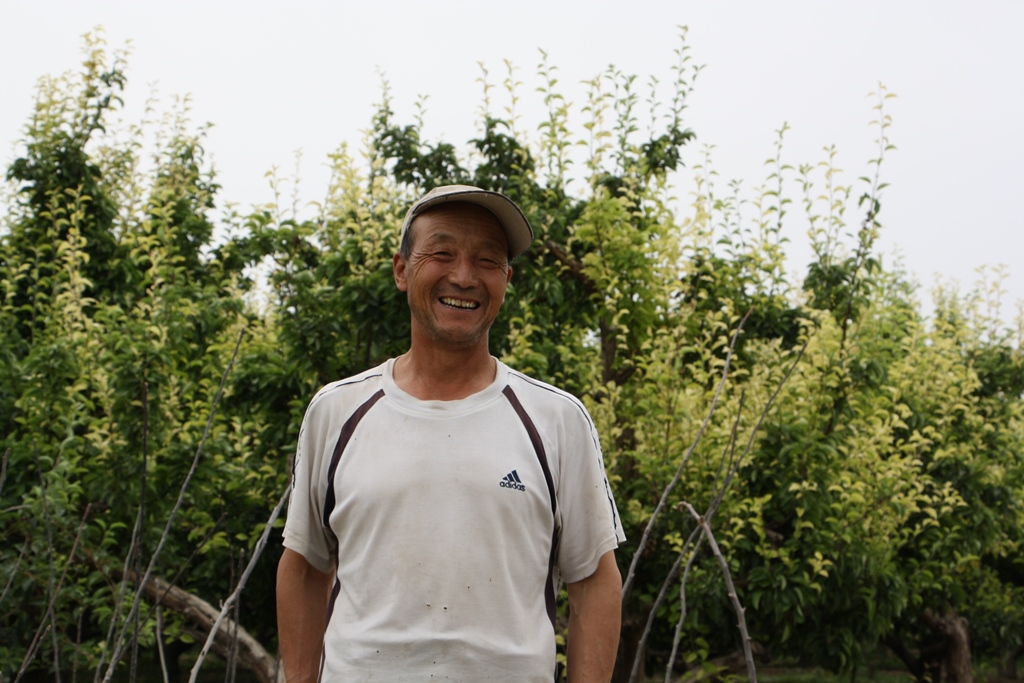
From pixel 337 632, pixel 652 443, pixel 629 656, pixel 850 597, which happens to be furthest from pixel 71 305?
pixel 337 632

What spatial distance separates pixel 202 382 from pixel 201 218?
2.43 m

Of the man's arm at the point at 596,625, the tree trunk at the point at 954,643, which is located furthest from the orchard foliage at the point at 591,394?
the man's arm at the point at 596,625

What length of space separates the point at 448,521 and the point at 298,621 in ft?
1.26

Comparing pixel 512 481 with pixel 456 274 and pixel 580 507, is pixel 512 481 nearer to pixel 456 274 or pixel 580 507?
pixel 580 507

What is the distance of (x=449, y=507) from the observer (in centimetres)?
171

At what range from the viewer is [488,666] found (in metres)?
1.66

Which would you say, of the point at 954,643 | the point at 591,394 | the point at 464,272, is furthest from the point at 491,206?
the point at 954,643

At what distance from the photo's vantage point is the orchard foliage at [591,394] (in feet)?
19.3

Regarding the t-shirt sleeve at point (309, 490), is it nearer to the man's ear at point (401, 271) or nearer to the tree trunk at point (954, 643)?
the man's ear at point (401, 271)

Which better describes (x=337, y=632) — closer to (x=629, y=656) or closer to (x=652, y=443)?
(x=652, y=443)

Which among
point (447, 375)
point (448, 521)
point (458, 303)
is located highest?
point (458, 303)

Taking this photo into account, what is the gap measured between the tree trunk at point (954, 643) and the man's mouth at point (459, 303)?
813cm

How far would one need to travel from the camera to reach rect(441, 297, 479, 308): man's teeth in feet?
6.12

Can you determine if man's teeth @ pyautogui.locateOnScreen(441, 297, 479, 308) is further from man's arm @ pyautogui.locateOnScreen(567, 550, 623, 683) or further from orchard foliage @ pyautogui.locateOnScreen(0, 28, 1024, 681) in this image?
orchard foliage @ pyautogui.locateOnScreen(0, 28, 1024, 681)
